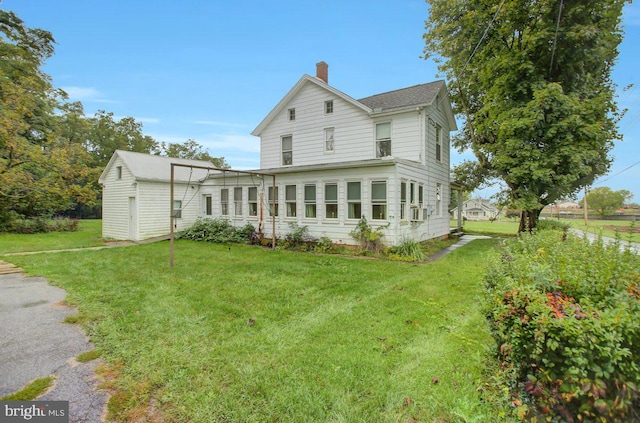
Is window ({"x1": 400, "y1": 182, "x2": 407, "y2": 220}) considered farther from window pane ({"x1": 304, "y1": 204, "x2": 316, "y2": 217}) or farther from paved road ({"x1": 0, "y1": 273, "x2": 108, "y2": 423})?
paved road ({"x1": 0, "y1": 273, "x2": 108, "y2": 423})

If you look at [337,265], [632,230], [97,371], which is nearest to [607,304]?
[632,230]

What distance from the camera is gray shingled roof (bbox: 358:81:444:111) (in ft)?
39.4

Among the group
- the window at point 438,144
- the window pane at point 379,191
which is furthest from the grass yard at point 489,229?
the window pane at point 379,191

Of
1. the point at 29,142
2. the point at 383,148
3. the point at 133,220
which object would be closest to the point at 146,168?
the point at 133,220

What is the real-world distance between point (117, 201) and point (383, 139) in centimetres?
1507

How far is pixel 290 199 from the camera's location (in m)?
13.0

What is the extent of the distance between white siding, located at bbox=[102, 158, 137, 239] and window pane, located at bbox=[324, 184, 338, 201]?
1041cm

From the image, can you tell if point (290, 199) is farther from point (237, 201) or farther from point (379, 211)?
point (379, 211)

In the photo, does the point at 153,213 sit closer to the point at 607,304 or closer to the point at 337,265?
the point at 337,265

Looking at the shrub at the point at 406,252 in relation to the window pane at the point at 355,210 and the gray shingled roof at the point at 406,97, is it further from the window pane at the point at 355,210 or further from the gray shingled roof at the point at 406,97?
the gray shingled roof at the point at 406,97

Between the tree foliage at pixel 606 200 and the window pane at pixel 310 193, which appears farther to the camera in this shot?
the tree foliage at pixel 606 200

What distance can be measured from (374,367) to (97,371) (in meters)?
2.97

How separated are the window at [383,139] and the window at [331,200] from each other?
8.85 ft

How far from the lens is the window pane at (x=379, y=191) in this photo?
10.5m
